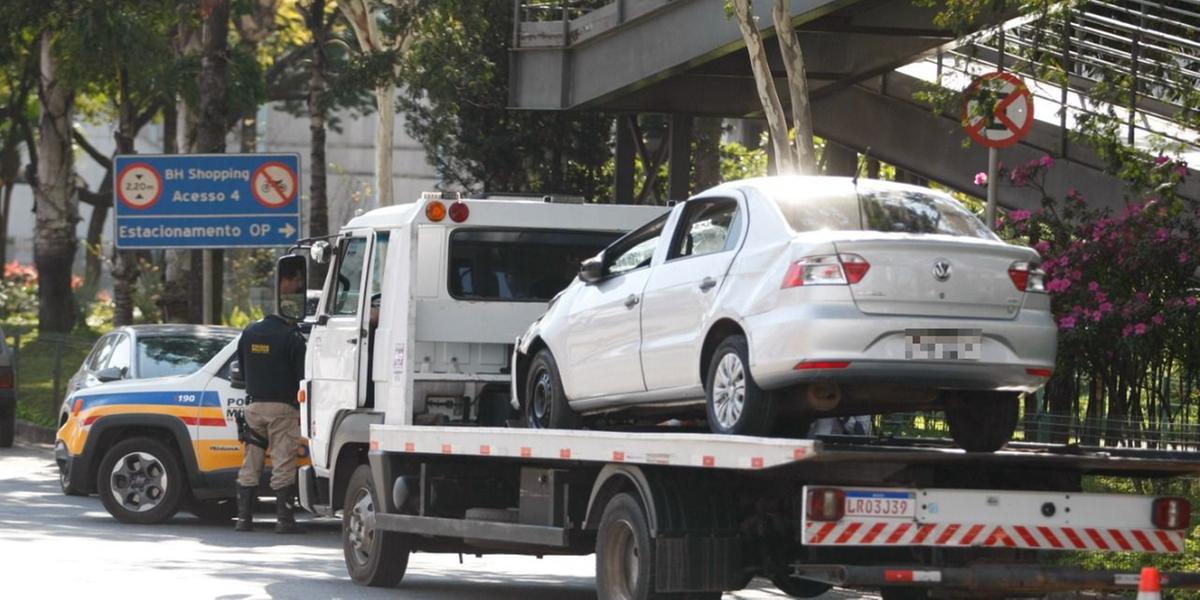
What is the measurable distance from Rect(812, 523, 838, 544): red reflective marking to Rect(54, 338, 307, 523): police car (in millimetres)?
8419

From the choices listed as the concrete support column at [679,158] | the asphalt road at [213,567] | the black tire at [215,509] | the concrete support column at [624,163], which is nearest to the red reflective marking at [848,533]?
the asphalt road at [213,567]

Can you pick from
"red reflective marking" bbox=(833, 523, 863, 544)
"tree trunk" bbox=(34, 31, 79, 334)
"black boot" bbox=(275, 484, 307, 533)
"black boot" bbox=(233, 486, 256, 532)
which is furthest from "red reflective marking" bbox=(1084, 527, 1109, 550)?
"tree trunk" bbox=(34, 31, 79, 334)

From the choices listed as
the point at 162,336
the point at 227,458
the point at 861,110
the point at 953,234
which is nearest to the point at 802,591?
the point at 953,234

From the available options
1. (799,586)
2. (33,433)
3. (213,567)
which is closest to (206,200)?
(33,433)

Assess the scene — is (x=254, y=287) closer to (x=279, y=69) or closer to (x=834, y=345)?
(x=279, y=69)

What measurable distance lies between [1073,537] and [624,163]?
14048 millimetres

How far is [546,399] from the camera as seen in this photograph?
1155cm

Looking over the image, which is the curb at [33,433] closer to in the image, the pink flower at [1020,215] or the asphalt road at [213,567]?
the asphalt road at [213,567]

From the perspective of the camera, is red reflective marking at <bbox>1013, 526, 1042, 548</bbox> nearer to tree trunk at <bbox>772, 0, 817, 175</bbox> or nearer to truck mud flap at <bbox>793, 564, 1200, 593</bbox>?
truck mud flap at <bbox>793, 564, 1200, 593</bbox>

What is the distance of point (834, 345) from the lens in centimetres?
888

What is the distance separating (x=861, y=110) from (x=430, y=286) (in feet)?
35.4

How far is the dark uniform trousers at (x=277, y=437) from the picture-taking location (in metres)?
15.4

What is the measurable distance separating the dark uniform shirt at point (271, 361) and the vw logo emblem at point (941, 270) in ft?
23.7

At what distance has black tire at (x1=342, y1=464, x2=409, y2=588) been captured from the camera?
12.4m
